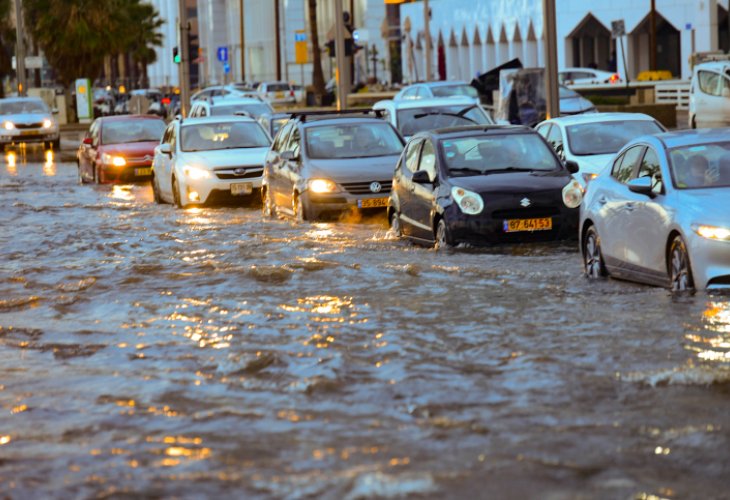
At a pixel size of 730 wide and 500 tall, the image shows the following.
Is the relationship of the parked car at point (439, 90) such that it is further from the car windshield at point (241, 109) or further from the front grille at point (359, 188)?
the front grille at point (359, 188)

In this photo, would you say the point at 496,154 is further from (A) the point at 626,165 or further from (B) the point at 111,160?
(B) the point at 111,160

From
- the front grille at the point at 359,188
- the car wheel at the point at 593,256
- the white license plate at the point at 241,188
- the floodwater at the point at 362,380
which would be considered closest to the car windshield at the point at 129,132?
the white license plate at the point at 241,188

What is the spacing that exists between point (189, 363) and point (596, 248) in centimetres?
493

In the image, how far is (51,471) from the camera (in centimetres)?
698

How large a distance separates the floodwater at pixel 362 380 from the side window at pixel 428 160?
1.27 m

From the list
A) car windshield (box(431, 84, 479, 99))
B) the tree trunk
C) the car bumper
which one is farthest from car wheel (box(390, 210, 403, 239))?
the tree trunk

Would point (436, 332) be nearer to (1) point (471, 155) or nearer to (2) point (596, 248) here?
(2) point (596, 248)

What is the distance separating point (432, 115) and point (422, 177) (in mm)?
8649

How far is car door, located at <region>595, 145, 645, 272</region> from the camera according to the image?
1284cm

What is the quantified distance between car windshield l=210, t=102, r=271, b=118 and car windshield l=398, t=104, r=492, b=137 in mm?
10190

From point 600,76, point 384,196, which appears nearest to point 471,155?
point 384,196

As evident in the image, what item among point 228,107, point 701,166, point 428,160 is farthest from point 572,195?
point 228,107

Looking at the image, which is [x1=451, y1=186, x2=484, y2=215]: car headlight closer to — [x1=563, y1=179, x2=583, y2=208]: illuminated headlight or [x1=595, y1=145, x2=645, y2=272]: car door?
[x1=563, y1=179, x2=583, y2=208]: illuminated headlight

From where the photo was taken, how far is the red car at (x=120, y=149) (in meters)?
32.7
